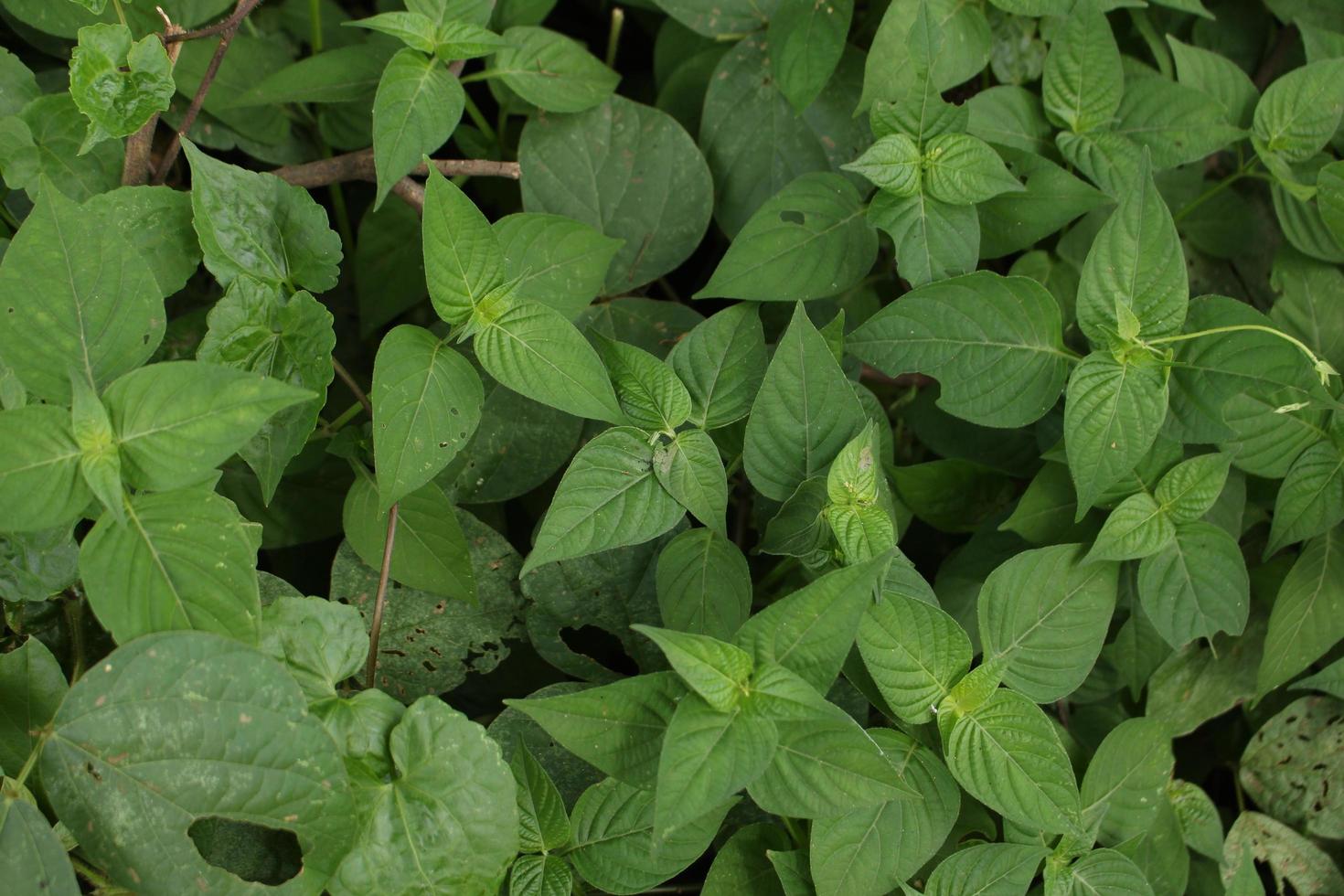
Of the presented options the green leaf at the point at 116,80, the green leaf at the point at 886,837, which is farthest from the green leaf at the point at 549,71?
the green leaf at the point at 886,837

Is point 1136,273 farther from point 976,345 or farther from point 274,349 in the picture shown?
point 274,349

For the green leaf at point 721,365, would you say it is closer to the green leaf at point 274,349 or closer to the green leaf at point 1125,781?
the green leaf at point 274,349

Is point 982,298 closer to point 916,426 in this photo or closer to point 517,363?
point 916,426

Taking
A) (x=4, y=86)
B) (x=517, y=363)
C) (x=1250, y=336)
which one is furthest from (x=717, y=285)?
(x=4, y=86)

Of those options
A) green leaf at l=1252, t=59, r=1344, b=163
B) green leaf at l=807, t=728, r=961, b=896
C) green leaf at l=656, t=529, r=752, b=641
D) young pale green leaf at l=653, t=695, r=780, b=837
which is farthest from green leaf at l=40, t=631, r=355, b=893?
green leaf at l=1252, t=59, r=1344, b=163

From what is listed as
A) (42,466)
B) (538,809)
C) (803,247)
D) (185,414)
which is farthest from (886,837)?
(42,466)

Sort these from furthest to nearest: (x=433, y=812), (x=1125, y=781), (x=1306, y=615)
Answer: (x=1306, y=615) < (x=1125, y=781) < (x=433, y=812)
